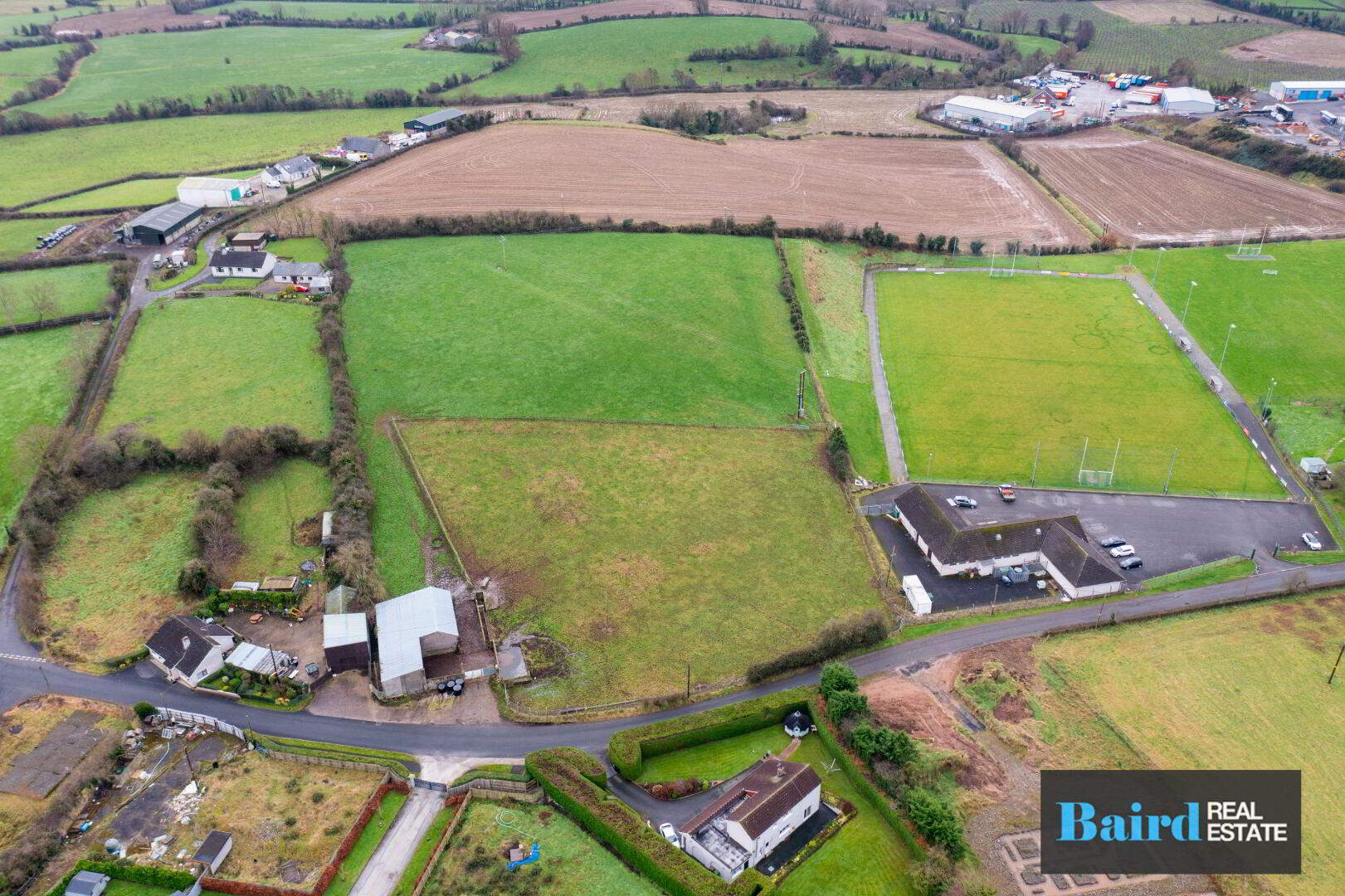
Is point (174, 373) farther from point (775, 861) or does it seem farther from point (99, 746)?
point (775, 861)

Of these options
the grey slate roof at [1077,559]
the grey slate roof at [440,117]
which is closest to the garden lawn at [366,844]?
the grey slate roof at [1077,559]

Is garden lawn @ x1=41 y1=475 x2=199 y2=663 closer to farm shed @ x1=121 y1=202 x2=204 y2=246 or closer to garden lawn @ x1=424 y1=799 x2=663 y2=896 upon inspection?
garden lawn @ x1=424 y1=799 x2=663 y2=896

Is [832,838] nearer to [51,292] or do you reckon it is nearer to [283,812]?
[283,812]

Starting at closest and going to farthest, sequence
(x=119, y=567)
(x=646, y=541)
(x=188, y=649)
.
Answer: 1. (x=188, y=649)
2. (x=119, y=567)
3. (x=646, y=541)

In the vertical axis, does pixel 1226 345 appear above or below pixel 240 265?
below

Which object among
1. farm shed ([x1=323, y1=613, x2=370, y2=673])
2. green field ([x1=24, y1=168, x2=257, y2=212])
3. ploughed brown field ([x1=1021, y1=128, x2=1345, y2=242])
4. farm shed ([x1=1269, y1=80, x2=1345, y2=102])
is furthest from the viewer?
farm shed ([x1=1269, y1=80, x2=1345, y2=102])

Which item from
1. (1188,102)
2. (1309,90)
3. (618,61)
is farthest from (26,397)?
(1309,90)

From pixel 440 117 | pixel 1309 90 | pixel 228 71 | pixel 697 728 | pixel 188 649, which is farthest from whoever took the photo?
pixel 228 71

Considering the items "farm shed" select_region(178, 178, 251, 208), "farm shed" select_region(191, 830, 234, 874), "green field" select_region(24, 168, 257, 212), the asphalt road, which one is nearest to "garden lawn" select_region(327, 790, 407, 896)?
the asphalt road
